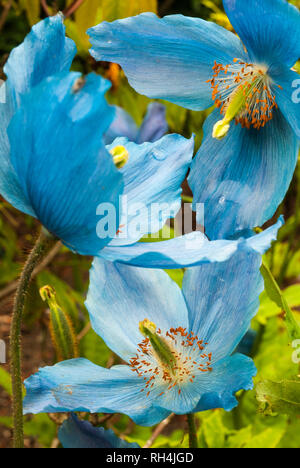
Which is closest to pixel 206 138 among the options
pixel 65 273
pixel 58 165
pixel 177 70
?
pixel 177 70

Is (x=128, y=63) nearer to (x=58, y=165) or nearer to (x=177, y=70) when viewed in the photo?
(x=177, y=70)

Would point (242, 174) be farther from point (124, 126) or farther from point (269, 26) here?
point (124, 126)

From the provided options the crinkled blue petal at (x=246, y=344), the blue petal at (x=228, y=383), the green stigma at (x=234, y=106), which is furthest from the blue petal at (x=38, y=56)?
the crinkled blue petal at (x=246, y=344)

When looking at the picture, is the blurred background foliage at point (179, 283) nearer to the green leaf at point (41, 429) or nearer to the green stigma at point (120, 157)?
the green leaf at point (41, 429)

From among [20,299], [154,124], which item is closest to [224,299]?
[20,299]

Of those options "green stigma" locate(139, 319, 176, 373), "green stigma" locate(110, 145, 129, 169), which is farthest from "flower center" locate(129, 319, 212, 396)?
"green stigma" locate(110, 145, 129, 169)

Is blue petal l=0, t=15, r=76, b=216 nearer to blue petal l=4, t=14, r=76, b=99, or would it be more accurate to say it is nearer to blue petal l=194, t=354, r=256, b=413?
blue petal l=4, t=14, r=76, b=99
